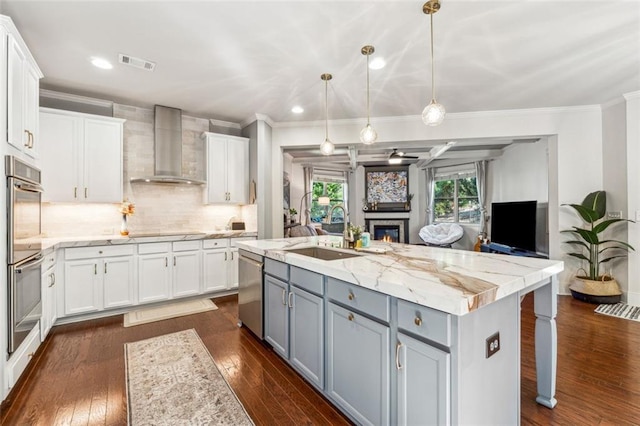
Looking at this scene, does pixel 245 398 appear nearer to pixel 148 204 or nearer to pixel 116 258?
pixel 116 258

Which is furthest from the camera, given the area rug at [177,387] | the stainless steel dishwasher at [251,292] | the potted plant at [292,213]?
the potted plant at [292,213]

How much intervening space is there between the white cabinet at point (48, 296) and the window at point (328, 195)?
5998mm

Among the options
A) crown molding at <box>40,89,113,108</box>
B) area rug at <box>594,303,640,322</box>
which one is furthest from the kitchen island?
crown molding at <box>40,89,113,108</box>

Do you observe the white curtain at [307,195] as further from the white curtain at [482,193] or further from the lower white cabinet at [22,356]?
the lower white cabinet at [22,356]

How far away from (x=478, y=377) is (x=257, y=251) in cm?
195

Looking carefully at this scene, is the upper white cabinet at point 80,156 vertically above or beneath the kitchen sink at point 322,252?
above

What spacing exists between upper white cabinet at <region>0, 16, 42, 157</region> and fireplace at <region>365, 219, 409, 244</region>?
→ 7581 millimetres

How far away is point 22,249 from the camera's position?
216cm

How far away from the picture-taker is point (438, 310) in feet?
4.00

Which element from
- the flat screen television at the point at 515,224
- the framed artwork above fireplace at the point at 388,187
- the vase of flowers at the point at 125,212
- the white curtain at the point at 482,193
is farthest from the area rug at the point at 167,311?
the white curtain at the point at 482,193

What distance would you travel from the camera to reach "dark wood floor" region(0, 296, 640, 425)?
1.82m

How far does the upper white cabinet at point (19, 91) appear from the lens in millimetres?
2027

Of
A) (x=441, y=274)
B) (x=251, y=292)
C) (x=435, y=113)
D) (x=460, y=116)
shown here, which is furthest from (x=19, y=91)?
(x=460, y=116)

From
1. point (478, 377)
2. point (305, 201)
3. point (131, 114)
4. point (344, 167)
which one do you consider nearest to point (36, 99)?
point (131, 114)
